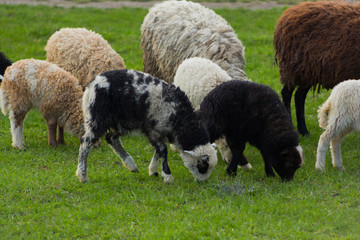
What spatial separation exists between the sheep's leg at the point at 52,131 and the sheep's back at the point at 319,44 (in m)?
3.81

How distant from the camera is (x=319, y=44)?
8922 mm

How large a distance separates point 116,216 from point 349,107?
130 inches

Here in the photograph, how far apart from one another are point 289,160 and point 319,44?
2.67 metres

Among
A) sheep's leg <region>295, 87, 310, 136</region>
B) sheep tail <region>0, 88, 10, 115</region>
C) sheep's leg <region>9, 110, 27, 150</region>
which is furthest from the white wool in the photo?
sheep tail <region>0, 88, 10, 115</region>

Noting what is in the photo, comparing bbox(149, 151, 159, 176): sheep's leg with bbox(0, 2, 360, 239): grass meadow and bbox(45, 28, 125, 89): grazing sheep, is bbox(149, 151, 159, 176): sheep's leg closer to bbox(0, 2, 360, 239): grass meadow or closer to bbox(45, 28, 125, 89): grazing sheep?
bbox(0, 2, 360, 239): grass meadow

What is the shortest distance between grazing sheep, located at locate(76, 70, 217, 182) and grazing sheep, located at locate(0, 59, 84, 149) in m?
1.69

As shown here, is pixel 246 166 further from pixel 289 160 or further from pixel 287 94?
pixel 287 94

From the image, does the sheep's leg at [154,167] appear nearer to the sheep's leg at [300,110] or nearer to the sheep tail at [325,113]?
the sheep tail at [325,113]

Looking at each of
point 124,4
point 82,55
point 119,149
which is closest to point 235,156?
point 119,149

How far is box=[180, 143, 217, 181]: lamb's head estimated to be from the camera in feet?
22.6

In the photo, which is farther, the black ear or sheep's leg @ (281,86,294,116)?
sheep's leg @ (281,86,294,116)

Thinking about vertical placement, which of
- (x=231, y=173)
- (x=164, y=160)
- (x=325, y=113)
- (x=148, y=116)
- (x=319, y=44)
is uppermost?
(x=319, y=44)

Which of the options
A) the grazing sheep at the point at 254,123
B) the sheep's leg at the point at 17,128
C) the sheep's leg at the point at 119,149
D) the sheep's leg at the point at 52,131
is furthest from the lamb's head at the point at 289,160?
the sheep's leg at the point at 17,128

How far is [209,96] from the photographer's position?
24.5ft
